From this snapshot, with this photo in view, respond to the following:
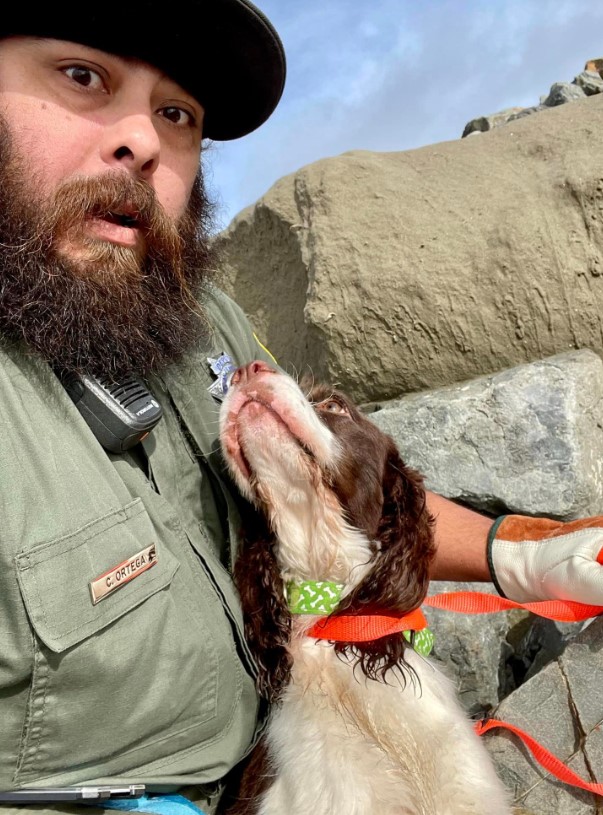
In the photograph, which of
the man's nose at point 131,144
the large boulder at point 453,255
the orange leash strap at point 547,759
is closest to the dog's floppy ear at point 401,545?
the orange leash strap at point 547,759

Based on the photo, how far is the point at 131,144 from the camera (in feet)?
7.44

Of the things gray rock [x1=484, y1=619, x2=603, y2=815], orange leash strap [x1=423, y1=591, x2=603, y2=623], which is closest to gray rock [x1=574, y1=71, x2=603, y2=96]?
orange leash strap [x1=423, y1=591, x2=603, y2=623]

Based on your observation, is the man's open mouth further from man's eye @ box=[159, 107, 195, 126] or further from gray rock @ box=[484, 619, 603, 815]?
gray rock @ box=[484, 619, 603, 815]

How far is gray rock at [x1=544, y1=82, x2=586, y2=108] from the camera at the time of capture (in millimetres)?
8211

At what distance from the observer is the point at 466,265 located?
13.8ft

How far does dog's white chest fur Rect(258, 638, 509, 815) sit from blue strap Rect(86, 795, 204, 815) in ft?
1.17

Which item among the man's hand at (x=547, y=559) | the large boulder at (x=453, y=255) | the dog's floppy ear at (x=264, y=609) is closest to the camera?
the dog's floppy ear at (x=264, y=609)

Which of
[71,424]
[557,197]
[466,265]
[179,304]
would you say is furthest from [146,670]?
[557,197]

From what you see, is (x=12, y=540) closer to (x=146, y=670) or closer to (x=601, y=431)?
(x=146, y=670)

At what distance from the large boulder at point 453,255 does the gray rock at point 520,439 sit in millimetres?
257

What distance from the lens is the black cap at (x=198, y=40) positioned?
7.29ft

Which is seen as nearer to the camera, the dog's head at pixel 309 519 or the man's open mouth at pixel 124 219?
the man's open mouth at pixel 124 219

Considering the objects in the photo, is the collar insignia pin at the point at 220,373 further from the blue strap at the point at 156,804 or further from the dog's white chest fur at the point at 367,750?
the blue strap at the point at 156,804

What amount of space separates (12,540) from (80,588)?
0.21 meters
